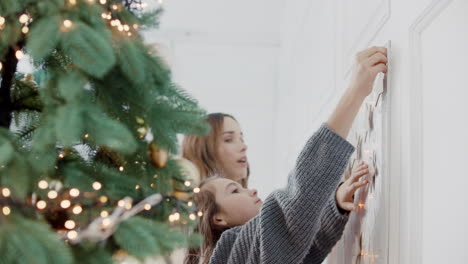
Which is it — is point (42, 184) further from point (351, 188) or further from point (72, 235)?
point (351, 188)

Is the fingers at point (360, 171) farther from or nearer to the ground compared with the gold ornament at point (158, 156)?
farther from the ground

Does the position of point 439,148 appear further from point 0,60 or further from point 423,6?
point 0,60

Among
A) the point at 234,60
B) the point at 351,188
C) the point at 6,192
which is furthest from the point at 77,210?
the point at 234,60

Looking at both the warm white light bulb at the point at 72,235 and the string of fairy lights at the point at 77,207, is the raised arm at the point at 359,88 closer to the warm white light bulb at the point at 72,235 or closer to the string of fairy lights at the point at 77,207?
the string of fairy lights at the point at 77,207

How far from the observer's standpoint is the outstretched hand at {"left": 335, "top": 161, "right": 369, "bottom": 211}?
5.21ft

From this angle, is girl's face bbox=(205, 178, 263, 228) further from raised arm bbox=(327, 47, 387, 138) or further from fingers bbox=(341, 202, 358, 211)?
raised arm bbox=(327, 47, 387, 138)

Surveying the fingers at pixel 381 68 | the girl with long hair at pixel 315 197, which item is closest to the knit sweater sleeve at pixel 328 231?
the girl with long hair at pixel 315 197

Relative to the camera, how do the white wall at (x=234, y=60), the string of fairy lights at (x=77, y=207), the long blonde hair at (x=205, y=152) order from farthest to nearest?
the white wall at (x=234, y=60), the long blonde hair at (x=205, y=152), the string of fairy lights at (x=77, y=207)

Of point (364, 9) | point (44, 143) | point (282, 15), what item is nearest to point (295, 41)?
point (282, 15)

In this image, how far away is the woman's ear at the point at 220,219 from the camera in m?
2.05

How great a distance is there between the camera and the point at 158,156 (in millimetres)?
1387

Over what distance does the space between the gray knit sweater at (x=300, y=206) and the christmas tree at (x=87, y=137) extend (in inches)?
7.2

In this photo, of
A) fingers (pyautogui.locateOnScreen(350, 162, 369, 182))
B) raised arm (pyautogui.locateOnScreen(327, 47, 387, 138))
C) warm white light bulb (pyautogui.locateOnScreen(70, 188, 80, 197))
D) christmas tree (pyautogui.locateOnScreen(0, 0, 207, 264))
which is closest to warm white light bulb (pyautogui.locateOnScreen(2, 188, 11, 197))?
christmas tree (pyautogui.locateOnScreen(0, 0, 207, 264))

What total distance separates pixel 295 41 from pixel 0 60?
2.37 meters
